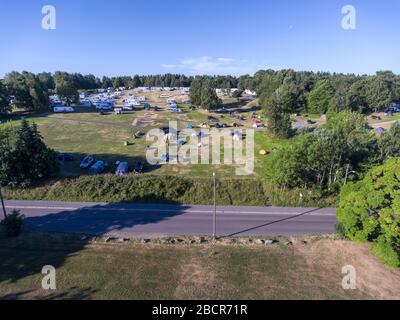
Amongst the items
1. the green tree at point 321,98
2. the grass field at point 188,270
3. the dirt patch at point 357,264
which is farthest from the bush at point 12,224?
the green tree at point 321,98

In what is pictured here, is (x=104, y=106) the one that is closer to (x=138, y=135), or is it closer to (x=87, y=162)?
(x=138, y=135)

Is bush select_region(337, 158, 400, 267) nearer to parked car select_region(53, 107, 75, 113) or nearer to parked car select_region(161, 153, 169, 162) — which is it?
parked car select_region(161, 153, 169, 162)

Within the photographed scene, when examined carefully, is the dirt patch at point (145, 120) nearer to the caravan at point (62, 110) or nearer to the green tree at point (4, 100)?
the caravan at point (62, 110)

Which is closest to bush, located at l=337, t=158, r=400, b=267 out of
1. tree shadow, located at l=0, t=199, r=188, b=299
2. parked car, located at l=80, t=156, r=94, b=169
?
tree shadow, located at l=0, t=199, r=188, b=299
